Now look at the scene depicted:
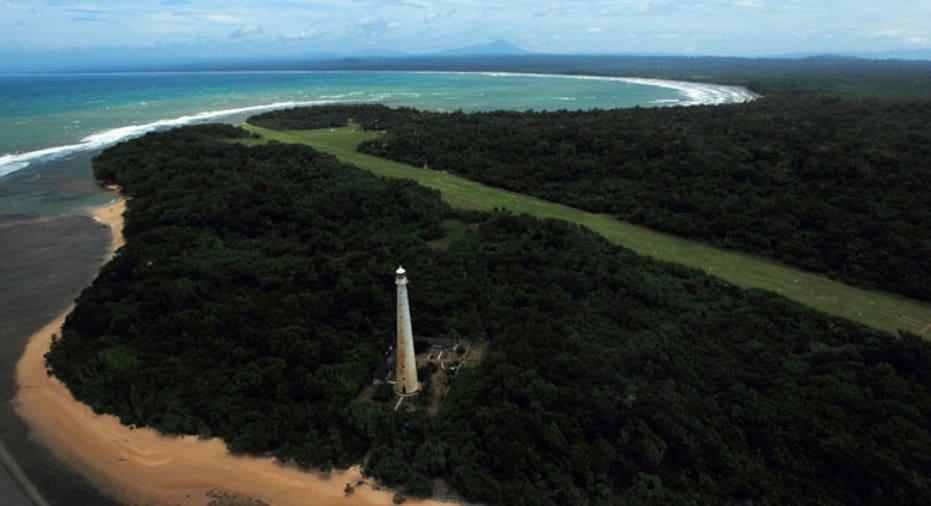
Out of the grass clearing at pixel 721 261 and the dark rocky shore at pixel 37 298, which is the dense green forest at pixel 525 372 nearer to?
the dark rocky shore at pixel 37 298

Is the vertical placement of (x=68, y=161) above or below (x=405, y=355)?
above

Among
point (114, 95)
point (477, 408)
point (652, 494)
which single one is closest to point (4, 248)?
point (477, 408)

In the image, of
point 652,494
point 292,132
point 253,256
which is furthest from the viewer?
point 292,132

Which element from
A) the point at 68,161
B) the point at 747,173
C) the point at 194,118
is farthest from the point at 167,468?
the point at 194,118

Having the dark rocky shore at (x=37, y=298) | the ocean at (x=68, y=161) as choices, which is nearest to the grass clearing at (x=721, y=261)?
the dark rocky shore at (x=37, y=298)

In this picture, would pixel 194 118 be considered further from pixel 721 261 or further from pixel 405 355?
pixel 405 355

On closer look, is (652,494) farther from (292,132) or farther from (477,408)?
(292,132)
